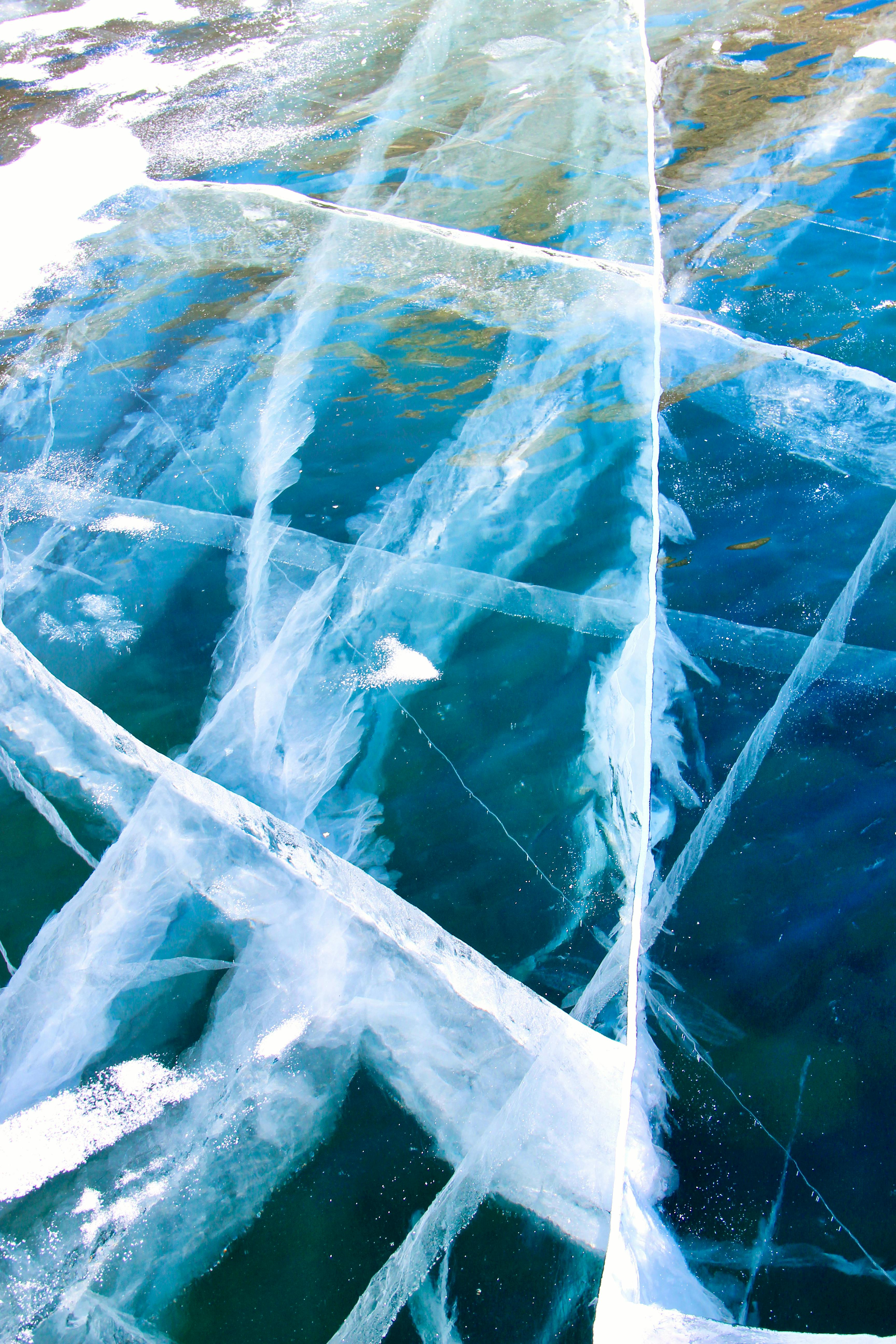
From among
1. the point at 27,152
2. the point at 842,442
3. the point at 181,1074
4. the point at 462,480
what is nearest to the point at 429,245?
the point at 462,480

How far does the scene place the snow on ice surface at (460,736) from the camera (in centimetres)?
64

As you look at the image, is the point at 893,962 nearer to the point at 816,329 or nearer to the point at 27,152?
the point at 816,329

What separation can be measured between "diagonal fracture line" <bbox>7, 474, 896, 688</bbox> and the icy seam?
2.2 inches

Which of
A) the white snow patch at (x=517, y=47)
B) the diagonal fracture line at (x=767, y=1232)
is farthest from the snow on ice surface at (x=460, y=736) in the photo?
the white snow patch at (x=517, y=47)

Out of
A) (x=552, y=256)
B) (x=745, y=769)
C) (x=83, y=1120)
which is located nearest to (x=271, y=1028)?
(x=83, y=1120)

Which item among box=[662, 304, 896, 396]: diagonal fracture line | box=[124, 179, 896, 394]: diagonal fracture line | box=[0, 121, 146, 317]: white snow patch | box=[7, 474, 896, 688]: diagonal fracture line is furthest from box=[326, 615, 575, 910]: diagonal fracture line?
box=[0, 121, 146, 317]: white snow patch

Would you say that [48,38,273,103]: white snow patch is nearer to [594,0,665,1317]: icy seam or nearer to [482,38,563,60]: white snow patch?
[482,38,563,60]: white snow patch

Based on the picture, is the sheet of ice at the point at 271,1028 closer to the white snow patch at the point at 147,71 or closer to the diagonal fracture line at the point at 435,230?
the diagonal fracture line at the point at 435,230

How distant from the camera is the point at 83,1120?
69cm

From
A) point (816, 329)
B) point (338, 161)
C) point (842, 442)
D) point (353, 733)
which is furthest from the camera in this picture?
point (338, 161)

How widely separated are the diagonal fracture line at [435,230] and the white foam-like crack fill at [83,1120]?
51.6 inches

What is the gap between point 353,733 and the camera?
92cm

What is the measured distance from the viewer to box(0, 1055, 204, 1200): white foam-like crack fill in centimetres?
67

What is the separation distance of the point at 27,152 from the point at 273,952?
1950mm
